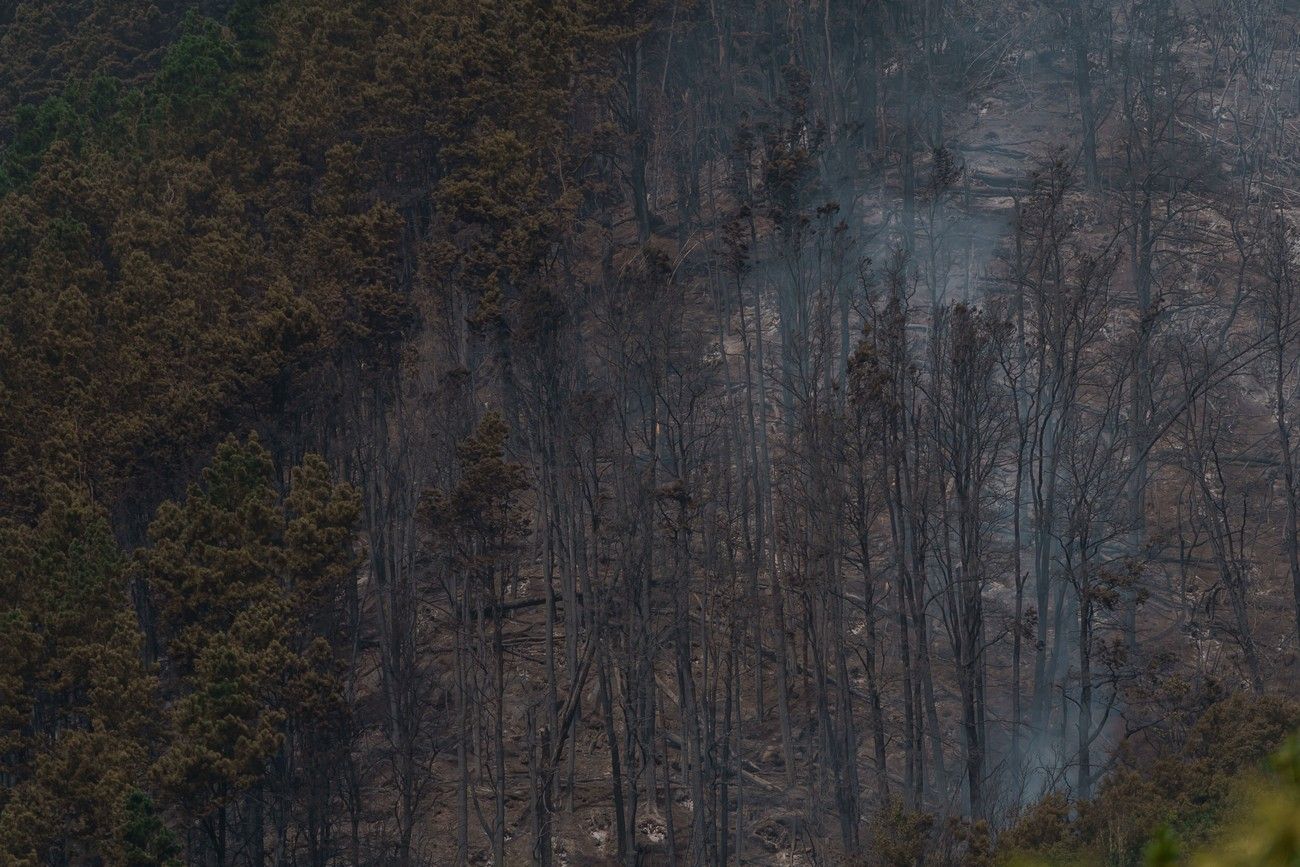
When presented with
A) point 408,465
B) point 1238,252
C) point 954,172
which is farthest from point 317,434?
point 1238,252

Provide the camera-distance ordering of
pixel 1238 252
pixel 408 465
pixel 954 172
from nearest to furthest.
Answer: pixel 408 465 → pixel 954 172 → pixel 1238 252

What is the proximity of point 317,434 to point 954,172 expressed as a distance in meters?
19.4

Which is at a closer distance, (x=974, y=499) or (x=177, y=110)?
(x=974, y=499)

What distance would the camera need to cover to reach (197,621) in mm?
29109

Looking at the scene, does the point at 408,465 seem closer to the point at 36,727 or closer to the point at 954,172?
the point at 36,727

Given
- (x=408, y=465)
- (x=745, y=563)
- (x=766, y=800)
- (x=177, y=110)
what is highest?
(x=177, y=110)

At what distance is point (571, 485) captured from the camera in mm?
36688

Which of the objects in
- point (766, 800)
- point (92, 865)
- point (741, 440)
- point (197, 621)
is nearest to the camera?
point (92, 865)

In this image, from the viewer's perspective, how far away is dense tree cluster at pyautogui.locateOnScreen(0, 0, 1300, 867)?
28703mm

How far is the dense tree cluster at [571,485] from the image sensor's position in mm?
28703

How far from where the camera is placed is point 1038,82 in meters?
56.8

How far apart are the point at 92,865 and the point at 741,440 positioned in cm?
1979

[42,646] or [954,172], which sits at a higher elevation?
[954,172]

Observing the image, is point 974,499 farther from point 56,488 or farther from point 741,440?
point 56,488
